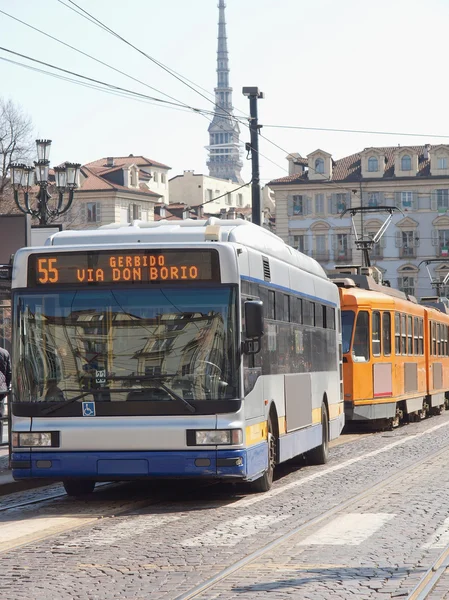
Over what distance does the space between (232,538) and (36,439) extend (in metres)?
2.88

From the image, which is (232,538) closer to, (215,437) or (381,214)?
(215,437)

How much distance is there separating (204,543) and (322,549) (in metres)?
0.92

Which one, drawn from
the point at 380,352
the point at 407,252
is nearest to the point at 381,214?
the point at 407,252

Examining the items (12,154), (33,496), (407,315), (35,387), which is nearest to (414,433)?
(407,315)

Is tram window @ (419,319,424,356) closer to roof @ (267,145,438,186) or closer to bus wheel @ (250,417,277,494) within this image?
bus wheel @ (250,417,277,494)

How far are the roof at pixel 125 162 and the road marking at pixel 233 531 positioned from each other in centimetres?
9917

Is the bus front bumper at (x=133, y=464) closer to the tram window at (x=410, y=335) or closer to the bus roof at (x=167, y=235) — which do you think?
the bus roof at (x=167, y=235)

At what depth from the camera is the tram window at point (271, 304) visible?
1368 cm

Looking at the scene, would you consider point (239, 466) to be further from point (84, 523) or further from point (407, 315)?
point (407, 315)

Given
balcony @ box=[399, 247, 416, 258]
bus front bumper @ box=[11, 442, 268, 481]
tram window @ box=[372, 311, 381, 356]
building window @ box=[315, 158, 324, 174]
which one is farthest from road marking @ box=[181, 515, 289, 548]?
building window @ box=[315, 158, 324, 174]

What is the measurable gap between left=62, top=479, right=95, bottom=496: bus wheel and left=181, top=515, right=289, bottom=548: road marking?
8.83ft

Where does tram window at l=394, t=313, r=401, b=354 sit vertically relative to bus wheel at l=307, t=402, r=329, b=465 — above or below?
above

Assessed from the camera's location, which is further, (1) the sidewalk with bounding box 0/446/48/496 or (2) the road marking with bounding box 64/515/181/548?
(1) the sidewalk with bounding box 0/446/48/496

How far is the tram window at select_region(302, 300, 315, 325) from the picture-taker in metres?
15.9
